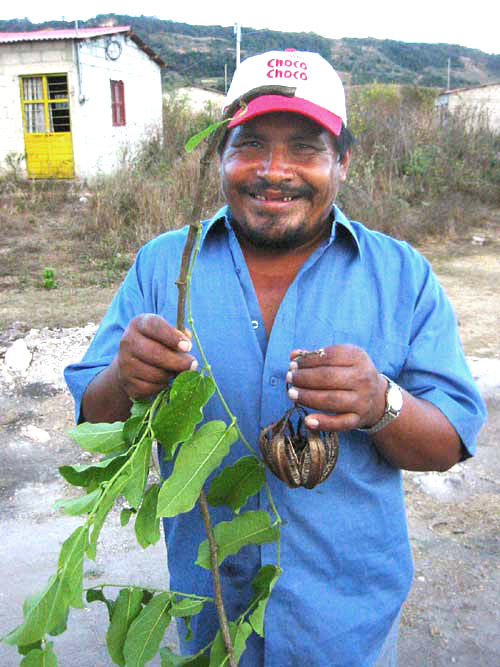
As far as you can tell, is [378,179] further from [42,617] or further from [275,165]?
[42,617]

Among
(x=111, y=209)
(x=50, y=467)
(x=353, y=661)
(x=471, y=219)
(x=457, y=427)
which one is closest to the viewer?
(x=457, y=427)

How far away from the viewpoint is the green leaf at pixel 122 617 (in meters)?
1.29

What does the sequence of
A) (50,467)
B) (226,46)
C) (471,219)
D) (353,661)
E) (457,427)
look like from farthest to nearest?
1. (226,46)
2. (471,219)
3. (50,467)
4. (353,661)
5. (457,427)

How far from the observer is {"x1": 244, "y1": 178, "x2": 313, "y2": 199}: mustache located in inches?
60.0

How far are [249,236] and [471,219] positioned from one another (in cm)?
1191

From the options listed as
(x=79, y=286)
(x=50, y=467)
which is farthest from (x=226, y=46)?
(x=50, y=467)

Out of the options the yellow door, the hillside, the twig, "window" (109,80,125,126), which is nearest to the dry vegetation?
the yellow door

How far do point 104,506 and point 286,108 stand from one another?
96cm

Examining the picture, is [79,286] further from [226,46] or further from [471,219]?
[226,46]

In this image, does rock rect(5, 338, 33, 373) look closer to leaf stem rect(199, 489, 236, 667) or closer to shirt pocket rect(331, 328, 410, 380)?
shirt pocket rect(331, 328, 410, 380)

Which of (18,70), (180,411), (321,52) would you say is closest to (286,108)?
(180,411)

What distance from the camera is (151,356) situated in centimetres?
124

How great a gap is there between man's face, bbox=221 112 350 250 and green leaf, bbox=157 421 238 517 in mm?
563

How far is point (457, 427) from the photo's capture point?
1484 mm
